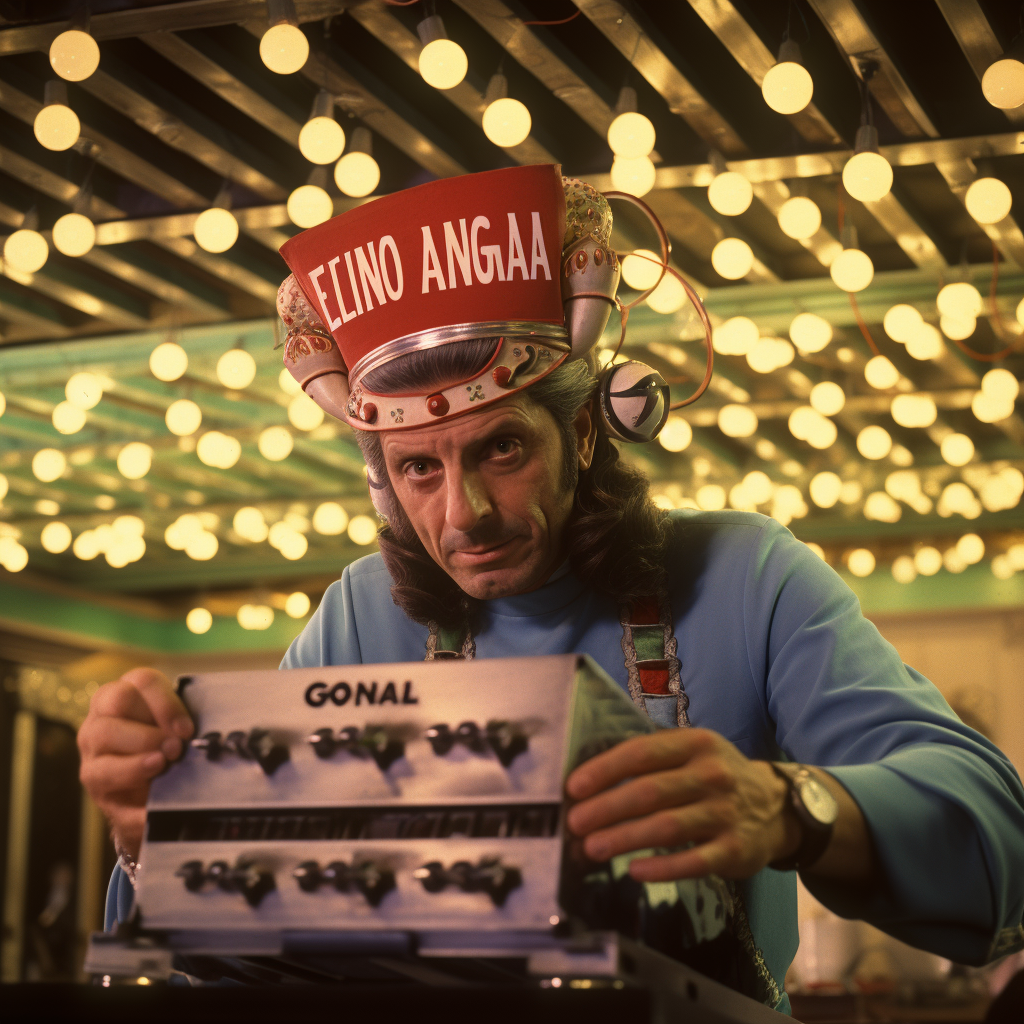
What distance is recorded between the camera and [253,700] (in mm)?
997

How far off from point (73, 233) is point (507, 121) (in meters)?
1.36

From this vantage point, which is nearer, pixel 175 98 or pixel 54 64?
pixel 54 64

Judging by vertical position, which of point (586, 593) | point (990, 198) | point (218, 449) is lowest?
point (586, 593)

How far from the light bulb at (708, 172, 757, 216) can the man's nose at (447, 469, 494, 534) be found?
2.44 m

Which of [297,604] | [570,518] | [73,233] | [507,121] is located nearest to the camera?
[570,518]

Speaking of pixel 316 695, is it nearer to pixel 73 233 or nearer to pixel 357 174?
pixel 357 174

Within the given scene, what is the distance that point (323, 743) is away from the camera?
96cm

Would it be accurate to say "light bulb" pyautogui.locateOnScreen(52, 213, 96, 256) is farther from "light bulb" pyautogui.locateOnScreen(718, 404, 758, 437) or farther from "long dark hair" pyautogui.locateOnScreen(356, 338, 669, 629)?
"light bulb" pyautogui.locateOnScreen(718, 404, 758, 437)

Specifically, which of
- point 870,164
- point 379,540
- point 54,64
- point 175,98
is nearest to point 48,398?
point 175,98

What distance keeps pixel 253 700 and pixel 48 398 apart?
543cm

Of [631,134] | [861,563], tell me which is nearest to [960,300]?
[631,134]

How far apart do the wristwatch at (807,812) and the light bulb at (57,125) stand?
2812mm

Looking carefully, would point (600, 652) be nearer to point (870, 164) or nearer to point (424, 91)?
point (870, 164)

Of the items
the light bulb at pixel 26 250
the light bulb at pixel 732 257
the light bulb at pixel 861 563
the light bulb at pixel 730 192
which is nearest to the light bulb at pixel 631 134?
the light bulb at pixel 730 192
